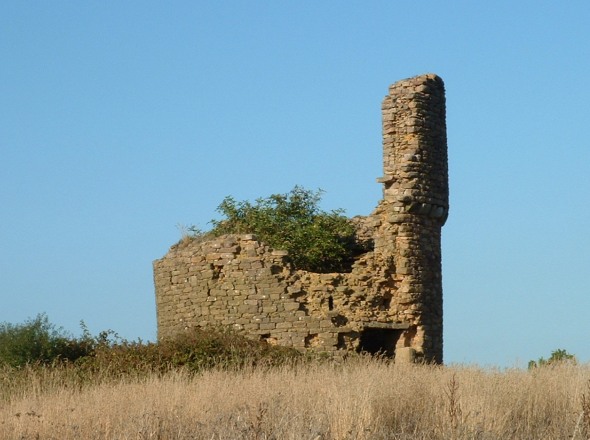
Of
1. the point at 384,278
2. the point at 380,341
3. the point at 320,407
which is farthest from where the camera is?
the point at 380,341

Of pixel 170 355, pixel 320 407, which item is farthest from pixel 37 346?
pixel 320 407

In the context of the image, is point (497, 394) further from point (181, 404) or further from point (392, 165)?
point (392, 165)

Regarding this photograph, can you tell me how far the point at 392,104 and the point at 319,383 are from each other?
27.3ft

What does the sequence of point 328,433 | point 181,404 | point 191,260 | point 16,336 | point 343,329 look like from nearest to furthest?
1. point 328,433
2. point 181,404
3. point 343,329
4. point 191,260
5. point 16,336

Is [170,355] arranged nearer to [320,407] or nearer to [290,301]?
[290,301]

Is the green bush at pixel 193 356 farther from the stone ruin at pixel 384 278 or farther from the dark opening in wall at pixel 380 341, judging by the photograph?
the dark opening in wall at pixel 380 341

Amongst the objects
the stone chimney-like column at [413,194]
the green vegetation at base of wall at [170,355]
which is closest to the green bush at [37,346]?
the green vegetation at base of wall at [170,355]

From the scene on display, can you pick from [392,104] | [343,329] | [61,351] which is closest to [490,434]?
[343,329]

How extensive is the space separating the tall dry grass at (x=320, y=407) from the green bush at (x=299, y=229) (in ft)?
17.5

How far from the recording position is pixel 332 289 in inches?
869

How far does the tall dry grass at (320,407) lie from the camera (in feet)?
41.1

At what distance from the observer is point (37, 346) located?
82.5 ft

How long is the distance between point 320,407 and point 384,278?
27.6 feet

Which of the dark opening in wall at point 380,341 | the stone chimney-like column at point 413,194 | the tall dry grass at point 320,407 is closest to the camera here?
the tall dry grass at point 320,407
